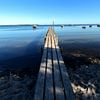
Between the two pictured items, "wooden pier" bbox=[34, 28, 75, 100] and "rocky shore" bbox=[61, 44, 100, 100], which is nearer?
"wooden pier" bbox=[34, 28, 75, 100]

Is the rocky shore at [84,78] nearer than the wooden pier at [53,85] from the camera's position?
No

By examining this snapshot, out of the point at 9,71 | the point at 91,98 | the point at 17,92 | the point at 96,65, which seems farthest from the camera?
the point at 96,65

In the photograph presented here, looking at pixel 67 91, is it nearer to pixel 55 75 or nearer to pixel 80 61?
pixel 55 75

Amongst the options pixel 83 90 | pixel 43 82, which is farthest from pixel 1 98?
pixel 83 90

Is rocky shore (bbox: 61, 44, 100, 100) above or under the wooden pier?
Result: under

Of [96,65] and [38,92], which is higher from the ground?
[38,92]

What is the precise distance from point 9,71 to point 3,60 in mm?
4551

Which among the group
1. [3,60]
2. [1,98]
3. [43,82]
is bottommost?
[3,60]

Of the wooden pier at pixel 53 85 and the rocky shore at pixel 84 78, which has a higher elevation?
the wooden pier at pixel 53 85

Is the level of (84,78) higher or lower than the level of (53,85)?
lower

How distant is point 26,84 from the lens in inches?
461

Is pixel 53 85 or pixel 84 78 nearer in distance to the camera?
pixel 53 85

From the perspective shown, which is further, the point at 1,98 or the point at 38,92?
the point at 1,98

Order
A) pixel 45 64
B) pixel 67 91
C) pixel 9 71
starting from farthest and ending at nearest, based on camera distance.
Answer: pixel 9 71 < pixel 45 64 < pixel 67 91
